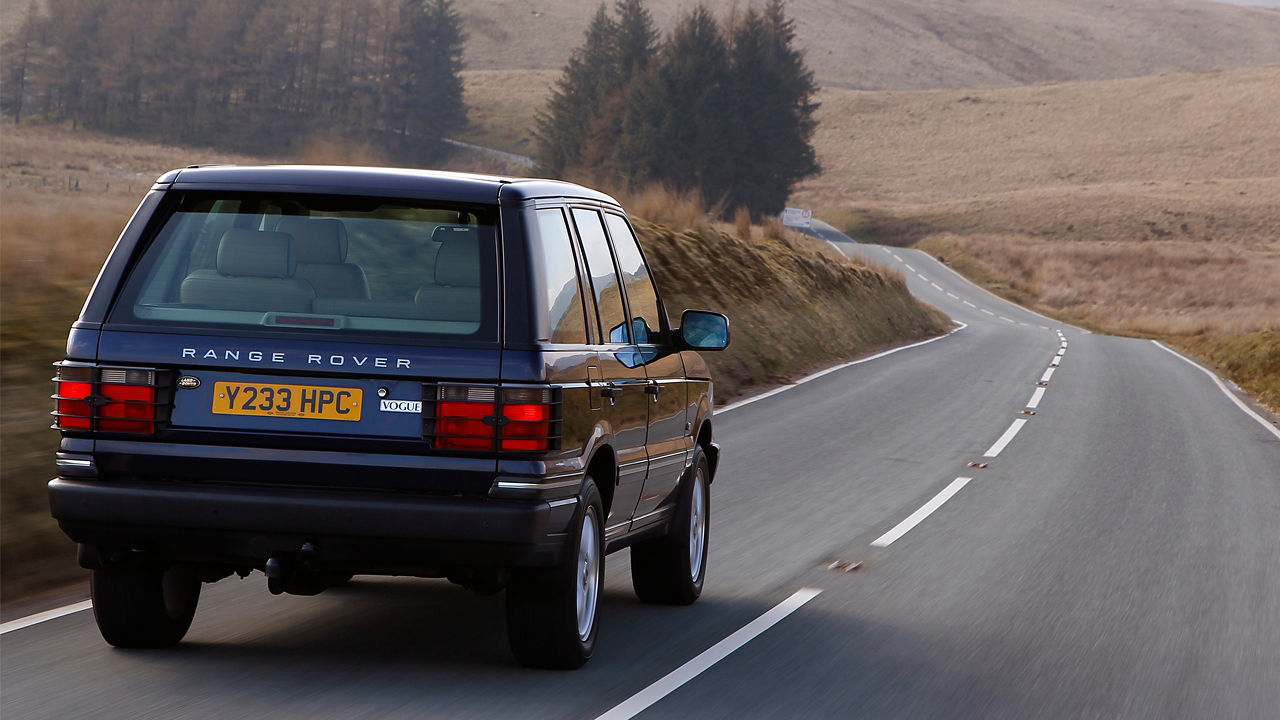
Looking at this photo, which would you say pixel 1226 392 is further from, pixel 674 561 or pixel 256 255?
pixel 256 255

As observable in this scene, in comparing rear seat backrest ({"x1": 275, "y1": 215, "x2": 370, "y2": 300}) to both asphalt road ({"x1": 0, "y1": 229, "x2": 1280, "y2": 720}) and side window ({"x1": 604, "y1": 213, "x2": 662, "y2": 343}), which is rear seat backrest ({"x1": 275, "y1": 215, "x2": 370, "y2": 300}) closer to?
asphalt road ({"x1": 0, "y1": 229, "x2": 1280, "y2": 720})

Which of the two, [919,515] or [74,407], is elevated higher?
[74,407]

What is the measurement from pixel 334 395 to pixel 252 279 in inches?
23.5

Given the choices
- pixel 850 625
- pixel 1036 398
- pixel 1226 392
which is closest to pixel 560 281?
pixel 850 625

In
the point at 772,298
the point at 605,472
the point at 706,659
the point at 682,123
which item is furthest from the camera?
the point at 682,123

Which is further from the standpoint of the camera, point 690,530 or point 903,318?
point 903,318

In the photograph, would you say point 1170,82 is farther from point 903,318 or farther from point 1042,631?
point 1042,631

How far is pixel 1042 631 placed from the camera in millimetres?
7094

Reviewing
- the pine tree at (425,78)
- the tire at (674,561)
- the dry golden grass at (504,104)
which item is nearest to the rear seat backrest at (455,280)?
the tire at (674,561)

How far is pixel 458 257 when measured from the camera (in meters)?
5.35

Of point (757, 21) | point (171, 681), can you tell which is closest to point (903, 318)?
point (171, 681)

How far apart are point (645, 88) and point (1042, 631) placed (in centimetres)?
7121

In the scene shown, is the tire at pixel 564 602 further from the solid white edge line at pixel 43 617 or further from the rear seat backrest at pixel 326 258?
the solid white edge line at pixel 43 617

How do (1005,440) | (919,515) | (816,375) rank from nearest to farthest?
(919,515) < (1005,440) < (816,375)
